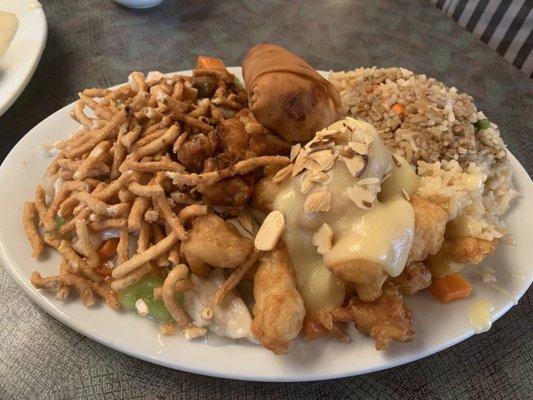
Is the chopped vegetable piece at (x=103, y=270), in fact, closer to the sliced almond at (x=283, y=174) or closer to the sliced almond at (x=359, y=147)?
the sliced almond at (x=283, y=174)

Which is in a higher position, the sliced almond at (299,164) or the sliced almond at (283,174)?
the sliced almond at (299,164)

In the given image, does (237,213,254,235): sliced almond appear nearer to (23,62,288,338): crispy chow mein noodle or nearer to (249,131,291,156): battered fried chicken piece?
(23,62,288,338): crispy chow mein noodle

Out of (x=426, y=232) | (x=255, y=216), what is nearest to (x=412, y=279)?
(x=426, y=232)

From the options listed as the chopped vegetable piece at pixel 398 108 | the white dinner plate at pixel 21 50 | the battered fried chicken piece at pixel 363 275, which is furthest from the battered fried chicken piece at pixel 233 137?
the white dinner plate at pixel 21 50

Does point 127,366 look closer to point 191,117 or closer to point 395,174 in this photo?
point 191,117

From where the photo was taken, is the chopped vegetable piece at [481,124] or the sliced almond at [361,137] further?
the chopped vegetable piece at [481,124]

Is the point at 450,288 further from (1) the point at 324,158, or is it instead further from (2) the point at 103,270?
(2) the point at 103,270
